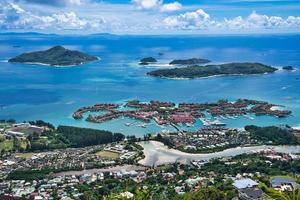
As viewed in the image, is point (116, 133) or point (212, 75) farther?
point (212, 75)

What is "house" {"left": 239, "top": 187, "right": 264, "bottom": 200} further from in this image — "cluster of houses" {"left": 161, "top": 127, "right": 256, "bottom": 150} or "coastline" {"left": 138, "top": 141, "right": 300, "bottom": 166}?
"cluster of houses" {"left": 161, "top": 127, "right": 256, "bottom": 150}

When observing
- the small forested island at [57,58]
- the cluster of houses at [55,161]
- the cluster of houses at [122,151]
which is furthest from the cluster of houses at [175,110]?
the small forested island at [57,58]

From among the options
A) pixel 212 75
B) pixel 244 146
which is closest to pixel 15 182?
pixel 244 146

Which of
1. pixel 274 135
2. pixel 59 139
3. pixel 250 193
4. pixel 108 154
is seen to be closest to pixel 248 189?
pixel 250 193

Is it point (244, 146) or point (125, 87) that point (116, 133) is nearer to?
point (244, 146)

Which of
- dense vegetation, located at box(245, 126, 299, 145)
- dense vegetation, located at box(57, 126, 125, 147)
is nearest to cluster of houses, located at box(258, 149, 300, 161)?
dense vegetation, located at box(245, 126, 299, 145)

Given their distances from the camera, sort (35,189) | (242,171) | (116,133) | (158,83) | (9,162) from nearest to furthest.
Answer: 1. (35,189)
2. (242,171)
3. (9,162)
4. (116,133)
5. (158,83)

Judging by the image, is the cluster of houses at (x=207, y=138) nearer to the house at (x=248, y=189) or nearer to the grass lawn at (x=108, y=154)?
the grass lawn at (x=108, y=154)
